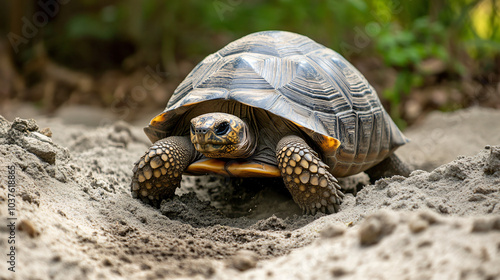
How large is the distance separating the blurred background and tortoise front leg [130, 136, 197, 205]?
15.7ft

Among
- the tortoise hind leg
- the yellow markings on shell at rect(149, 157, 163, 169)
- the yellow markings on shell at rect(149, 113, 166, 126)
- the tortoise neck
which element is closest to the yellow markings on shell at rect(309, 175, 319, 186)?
the tortoise neck

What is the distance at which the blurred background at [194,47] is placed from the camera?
7852mm

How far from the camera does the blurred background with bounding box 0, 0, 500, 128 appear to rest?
7.85 metres

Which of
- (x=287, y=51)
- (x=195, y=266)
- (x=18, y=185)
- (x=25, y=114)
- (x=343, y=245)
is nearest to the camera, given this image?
(x=343, y=245)

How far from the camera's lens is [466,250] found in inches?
55.2

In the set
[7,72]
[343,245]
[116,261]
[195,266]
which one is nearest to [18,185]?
[116,261]

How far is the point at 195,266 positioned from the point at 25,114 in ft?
22.4

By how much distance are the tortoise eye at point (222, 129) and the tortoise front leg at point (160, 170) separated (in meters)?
0.41

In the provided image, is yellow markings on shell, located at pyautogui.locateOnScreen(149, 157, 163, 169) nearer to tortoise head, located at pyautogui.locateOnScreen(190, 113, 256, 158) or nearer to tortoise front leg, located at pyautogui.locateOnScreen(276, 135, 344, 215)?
tortoise head, located at pyautogui.locateOnScreen(190, 113, 256, 158)

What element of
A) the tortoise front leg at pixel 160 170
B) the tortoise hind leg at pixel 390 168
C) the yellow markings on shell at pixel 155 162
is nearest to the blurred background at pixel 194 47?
the tortoise hind leg at pixel 390 168

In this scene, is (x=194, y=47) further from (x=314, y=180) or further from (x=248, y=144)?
(x=314, y=180)

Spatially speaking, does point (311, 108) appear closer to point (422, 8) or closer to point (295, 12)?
point (295, 12)

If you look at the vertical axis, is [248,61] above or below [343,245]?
above

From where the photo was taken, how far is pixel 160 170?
9.98 ft
